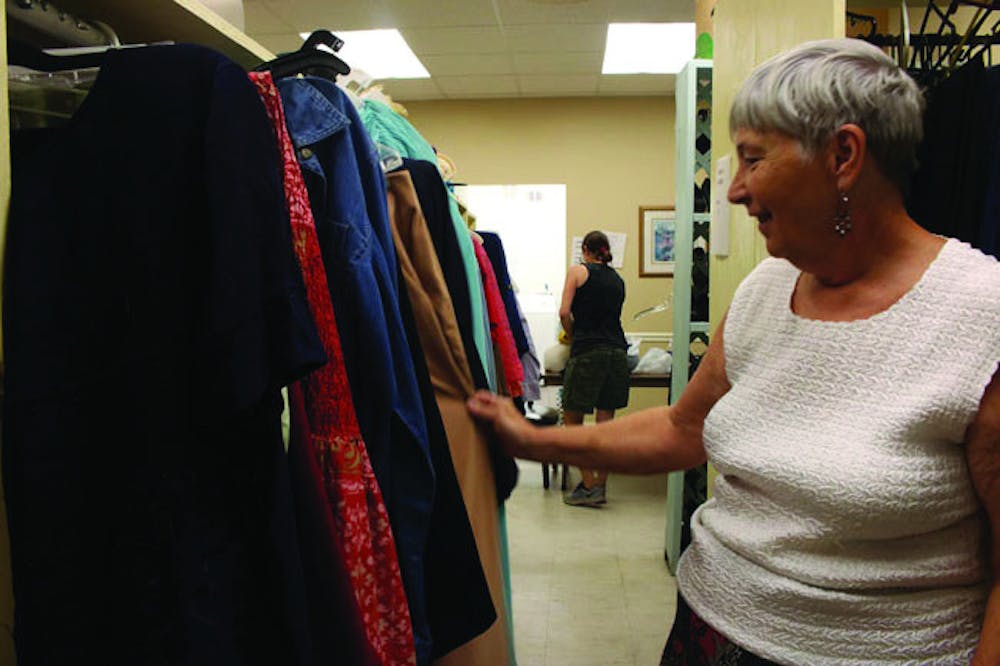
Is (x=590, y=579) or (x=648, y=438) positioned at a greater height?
(x=648, y=438)

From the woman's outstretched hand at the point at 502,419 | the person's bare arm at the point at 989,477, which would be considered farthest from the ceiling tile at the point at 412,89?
the person's bare arm at the point at 989,477

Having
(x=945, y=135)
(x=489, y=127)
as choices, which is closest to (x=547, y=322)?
(x=489, y=127)

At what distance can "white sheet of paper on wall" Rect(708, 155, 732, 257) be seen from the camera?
1.99 metres

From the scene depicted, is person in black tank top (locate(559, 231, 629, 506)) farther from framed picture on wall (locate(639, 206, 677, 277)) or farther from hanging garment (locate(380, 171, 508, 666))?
hanging garment (locate(380, 171, 508, 666))

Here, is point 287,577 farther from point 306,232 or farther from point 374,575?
point 306,232

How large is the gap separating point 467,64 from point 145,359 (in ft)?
16.6

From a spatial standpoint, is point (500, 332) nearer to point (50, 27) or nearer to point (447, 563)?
point (447, 563)

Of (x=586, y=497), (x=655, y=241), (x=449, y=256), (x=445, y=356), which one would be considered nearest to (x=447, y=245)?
(x=449, y=256)

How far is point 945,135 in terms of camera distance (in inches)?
44.4

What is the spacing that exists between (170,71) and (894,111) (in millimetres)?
821

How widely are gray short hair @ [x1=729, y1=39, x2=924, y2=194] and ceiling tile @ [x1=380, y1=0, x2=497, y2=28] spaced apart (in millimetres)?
3682

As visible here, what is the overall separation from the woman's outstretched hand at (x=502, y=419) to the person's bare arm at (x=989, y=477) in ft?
2.30

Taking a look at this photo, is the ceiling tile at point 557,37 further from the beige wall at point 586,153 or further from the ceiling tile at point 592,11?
the beige wall at point 586,153

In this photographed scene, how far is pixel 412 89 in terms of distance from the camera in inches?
241
